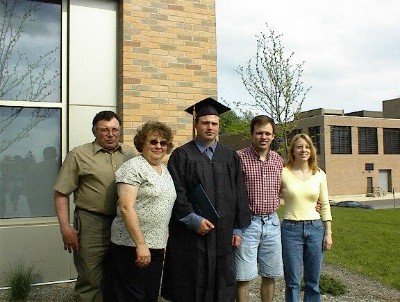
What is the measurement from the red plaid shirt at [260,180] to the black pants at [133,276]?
39.2 inches

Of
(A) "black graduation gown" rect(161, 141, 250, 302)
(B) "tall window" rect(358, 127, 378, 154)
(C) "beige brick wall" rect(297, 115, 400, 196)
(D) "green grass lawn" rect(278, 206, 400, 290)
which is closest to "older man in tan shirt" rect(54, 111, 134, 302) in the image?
(A) "black graduation gown" rect(161, 141, 250, 302)

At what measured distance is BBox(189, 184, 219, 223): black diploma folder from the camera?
3.39m

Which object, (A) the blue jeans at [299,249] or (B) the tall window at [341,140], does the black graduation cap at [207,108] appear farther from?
(B) the tall window at [341,140]

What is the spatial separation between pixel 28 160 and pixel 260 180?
3018 millimetres

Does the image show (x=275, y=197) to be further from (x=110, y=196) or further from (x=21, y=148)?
(x=21, y=148)

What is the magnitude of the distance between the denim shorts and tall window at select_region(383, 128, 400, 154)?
5354 cm

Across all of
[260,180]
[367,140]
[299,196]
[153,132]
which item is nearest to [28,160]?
[153,132]

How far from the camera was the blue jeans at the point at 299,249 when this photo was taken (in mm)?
4059

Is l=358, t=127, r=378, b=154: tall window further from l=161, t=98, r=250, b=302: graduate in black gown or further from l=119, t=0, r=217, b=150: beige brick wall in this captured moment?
l=161, t=98, r=250, b=302: graduate in black gown

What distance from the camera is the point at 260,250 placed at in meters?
3.90

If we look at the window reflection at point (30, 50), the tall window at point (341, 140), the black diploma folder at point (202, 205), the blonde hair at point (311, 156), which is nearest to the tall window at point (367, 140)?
the tall window at point (341, 140)

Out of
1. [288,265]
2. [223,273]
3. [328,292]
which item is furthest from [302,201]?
[328,292]

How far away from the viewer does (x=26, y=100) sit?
537 centimetres

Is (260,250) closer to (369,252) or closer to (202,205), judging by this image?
(202,205)
